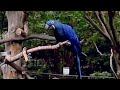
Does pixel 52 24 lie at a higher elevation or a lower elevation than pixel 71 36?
higher

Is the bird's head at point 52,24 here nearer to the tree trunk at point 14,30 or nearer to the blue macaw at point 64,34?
the blue macaw at point 64,34

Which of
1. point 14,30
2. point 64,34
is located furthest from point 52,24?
point 14,30

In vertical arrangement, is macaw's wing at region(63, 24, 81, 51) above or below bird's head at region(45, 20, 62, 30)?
below

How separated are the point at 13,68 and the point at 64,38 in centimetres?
54

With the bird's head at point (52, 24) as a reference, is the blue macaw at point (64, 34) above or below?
below

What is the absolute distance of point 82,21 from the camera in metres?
3.54

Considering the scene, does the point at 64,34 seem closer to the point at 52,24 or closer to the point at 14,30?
the point at 52,24

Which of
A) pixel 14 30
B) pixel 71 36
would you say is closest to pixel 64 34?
pixel 71 36

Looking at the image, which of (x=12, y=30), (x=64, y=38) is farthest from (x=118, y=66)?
(x=12, y=30)

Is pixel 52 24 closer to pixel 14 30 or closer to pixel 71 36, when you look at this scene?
→ pixel 71 36

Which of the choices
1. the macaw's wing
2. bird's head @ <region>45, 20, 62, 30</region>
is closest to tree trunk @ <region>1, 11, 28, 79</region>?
bird's head @ <region>45, 20, 62, 30</region>

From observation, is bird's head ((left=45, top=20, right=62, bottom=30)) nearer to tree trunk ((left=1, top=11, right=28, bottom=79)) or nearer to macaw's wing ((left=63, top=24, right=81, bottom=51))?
macaw's wing ((left=63, top=24, right=81, bottom=51))

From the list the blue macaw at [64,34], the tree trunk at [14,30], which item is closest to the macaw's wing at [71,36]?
the blue macaw at [64,34]

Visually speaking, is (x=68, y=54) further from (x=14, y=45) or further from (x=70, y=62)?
(x=14, y=45)
